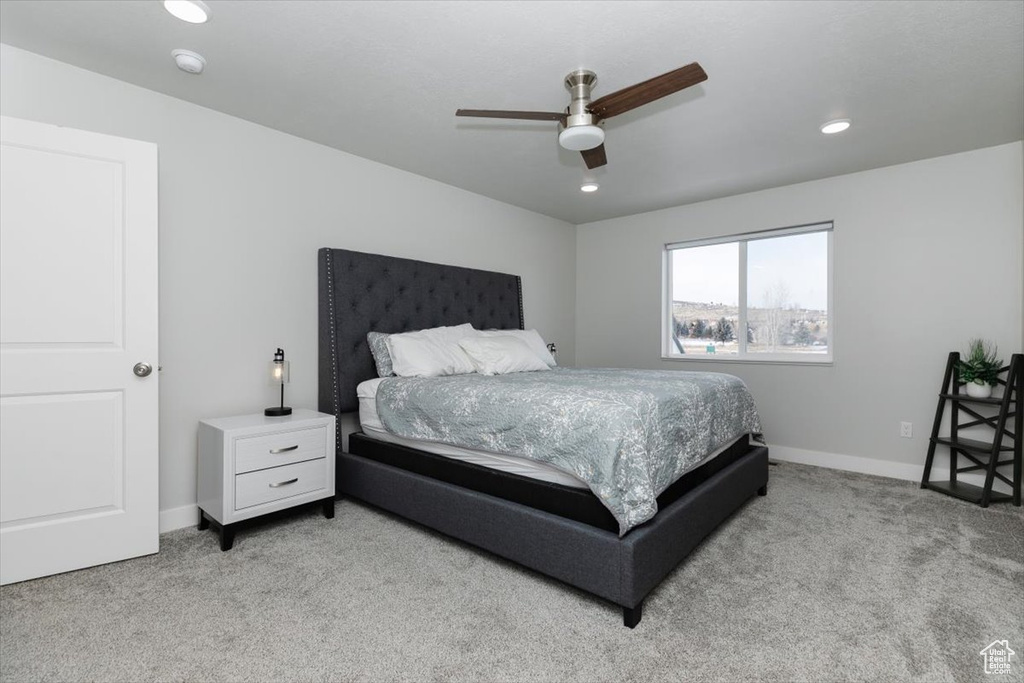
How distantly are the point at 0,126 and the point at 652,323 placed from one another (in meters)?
4.60

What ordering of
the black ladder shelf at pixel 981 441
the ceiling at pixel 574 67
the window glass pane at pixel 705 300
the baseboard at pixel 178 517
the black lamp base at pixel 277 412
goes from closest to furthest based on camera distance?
the ceiling at pixel 574 67 → the baseboard at pixel 178 517 → the black lamp base at pixel 277 412 → the black ladder shelf at pixel 981 441 → the window glass pane at pixel 705 300

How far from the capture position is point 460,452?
2.41 metres

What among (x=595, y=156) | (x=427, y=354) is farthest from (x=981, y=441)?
(x=427, y=354)

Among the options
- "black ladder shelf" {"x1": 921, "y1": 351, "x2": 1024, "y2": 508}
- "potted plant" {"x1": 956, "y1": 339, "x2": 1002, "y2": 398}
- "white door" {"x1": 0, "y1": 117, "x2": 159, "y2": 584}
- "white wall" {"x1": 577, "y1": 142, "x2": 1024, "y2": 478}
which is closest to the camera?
"white door" {"x1": 0, "y1": 117, "x2": 159, "y2": 584}

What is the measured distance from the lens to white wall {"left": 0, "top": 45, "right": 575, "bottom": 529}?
7.87 feet

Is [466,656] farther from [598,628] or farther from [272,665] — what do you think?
[272,665]

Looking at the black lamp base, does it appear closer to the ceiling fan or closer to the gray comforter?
the gray comforter

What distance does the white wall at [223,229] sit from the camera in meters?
2.40

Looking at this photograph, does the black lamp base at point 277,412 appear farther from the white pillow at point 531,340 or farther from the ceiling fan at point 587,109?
the ceiling fan at point 587,109

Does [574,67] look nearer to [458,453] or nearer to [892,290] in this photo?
[458,453]

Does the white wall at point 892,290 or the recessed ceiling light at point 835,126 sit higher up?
the recessed ceiling light at point 835,126

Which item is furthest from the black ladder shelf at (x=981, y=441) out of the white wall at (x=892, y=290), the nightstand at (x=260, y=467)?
the nightstand at (x=260, y=467)

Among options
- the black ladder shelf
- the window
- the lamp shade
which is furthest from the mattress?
the window

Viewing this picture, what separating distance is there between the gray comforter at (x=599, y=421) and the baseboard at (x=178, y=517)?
3.67ft
